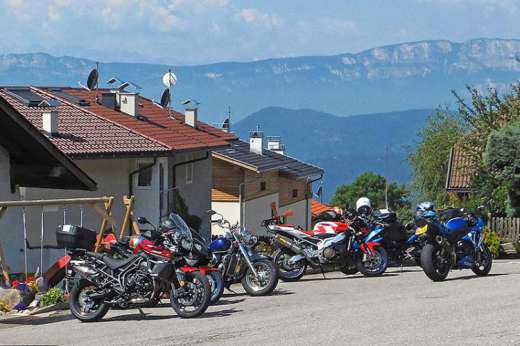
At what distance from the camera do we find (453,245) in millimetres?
18219

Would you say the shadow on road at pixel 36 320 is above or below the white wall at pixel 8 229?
below

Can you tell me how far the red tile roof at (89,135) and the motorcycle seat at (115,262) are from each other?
15988mm

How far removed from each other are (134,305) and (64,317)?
91 centimetres

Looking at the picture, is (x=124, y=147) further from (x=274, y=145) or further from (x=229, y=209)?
(x=274, y=145)

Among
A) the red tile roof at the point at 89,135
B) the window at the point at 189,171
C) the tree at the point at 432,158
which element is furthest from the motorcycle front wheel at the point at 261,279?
the tree at the point at 432,158

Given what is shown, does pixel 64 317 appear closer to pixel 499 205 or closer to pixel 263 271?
pixel 263 271

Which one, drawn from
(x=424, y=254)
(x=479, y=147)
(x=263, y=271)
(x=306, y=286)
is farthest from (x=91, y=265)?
(x=479, y=147)

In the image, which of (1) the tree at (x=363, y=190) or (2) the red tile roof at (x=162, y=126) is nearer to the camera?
(2) the red tile roof at (x=162, y=126)

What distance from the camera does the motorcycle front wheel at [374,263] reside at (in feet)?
62.0

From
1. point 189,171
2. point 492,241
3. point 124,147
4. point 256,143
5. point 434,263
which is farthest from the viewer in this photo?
point 256,143

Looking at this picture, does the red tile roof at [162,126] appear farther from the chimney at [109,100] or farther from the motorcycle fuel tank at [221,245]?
the motorcycle fuel tank at [221,245]

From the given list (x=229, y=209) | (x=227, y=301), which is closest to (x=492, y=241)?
(x=227, y=301)

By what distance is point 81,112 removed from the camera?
119ft

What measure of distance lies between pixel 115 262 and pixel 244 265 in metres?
2.83
